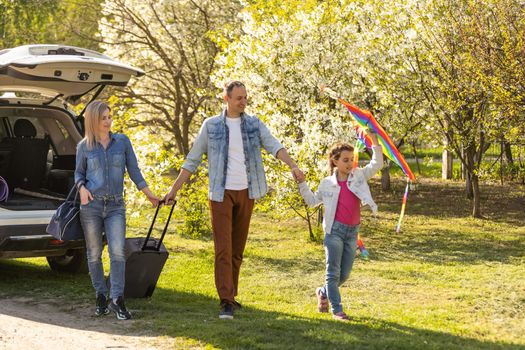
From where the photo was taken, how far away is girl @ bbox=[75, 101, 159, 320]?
716 centimetres

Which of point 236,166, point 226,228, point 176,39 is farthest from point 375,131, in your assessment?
point 176,39

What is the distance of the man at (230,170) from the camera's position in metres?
7.08

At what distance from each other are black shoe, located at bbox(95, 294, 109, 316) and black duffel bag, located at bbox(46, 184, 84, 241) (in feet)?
1.84

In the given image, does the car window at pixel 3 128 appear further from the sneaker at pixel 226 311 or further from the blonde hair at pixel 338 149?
the blonde hair at pixel 338 149

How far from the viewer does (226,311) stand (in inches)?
280

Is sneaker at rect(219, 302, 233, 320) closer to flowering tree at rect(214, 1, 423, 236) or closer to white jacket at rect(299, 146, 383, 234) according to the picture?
white jacket at rect(299, 146, 383, 234)

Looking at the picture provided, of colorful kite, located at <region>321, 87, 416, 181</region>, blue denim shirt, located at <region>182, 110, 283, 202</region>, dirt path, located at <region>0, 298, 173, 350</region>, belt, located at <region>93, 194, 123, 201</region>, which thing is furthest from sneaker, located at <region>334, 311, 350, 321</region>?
belt, located at <region>93, 194, 123, 201</region>

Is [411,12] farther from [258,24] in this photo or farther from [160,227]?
[160,227]

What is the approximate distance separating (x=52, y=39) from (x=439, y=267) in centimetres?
1960

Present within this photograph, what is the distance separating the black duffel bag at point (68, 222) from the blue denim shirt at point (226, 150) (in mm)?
1080

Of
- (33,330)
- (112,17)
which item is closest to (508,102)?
(33,330)

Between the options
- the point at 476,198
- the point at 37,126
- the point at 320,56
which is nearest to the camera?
the point at 37,126

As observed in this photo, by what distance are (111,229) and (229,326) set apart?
4.53ft

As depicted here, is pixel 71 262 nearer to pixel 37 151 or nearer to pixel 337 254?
pixel 37 151
